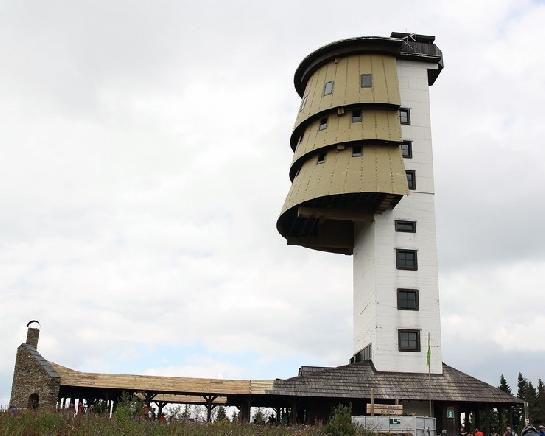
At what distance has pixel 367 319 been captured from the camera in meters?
36.9

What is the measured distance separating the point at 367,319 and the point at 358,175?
24.1 ft

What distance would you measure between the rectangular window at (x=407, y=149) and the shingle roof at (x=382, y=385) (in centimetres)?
1111

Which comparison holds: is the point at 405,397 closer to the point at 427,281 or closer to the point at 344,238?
the point at 427,281

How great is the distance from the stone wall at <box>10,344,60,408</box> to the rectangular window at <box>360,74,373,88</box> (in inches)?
816

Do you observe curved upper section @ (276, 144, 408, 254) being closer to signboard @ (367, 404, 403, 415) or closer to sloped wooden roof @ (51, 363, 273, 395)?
sloped wooden roof @ (51, 363, 273, 395)

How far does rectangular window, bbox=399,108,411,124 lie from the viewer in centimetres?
3931

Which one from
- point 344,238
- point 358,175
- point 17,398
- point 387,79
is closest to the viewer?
point 17,398

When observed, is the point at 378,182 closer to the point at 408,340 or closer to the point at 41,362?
the point at 408,340

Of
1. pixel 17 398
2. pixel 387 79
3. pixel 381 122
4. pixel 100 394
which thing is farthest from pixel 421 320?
pixel 17 398

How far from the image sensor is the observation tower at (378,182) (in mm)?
35312

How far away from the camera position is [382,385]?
109 ft

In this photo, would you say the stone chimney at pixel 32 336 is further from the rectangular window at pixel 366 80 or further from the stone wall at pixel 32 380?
the rectangular window at pixel 366 80

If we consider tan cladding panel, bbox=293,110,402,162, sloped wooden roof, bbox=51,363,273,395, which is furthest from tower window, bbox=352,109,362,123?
sloped wooden roof, bbox=51,363,273,395

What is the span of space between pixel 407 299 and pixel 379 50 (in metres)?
13.5
